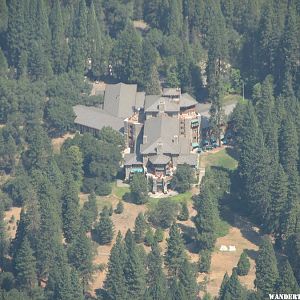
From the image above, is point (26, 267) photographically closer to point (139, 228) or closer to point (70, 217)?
point (70, 217)

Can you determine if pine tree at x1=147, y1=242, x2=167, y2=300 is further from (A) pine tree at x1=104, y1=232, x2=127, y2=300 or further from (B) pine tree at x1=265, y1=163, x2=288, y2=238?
(B) pine tree at x1=265, y1=163, x2=288, y2=238

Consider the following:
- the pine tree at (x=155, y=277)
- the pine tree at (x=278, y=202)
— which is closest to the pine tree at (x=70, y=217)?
the pine tree at (x=155, y=277)

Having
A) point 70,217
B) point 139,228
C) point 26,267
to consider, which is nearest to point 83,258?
point 26,267

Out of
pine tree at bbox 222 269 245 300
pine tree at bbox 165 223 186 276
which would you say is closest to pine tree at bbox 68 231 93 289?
pine tree at bbox 165 223 186 276

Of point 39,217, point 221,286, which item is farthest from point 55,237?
point 221,286

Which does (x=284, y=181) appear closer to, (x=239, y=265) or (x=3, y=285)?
(x=239, y=265)
